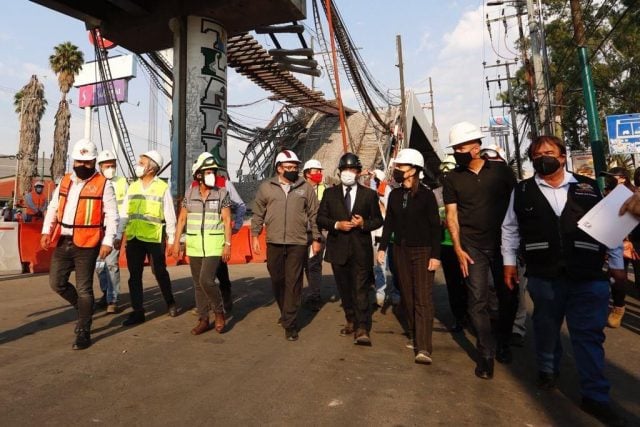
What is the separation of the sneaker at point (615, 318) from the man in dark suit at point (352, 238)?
2869 millimetres

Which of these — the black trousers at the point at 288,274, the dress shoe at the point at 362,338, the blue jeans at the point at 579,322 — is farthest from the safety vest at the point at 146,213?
the blue jeans at the point at 579,322

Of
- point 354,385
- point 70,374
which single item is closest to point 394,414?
point 354,385

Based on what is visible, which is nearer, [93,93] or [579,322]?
[579,322]

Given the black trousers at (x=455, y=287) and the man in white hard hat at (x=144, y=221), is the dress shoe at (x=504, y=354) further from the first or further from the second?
the man in white hard hat at (x=144, y=221)

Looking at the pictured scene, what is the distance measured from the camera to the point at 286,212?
189 inches

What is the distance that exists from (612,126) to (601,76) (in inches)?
702

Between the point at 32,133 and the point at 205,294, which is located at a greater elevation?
the point at 32,133

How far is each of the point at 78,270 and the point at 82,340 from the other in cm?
65

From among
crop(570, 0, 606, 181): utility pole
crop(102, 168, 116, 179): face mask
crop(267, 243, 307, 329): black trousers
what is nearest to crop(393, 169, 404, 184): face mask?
crop(267, 243, 307, 329): black trousers

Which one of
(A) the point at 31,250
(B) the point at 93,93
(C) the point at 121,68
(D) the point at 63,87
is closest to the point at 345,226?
(A) the point at 31,250

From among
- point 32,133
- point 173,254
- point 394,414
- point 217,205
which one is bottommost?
point 394,414

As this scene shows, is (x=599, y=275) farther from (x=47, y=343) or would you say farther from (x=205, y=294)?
(x=47, y=343)

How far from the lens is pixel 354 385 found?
334 centimetres

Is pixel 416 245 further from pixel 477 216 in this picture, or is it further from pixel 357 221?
pixel 357 221
